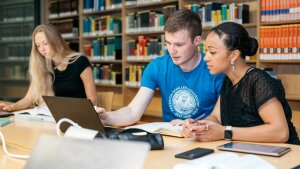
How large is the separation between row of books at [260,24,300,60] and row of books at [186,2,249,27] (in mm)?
273

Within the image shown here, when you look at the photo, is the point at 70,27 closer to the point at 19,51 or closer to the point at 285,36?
the point at 19,51

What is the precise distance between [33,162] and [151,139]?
584 mm

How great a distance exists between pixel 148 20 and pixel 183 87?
251 cm

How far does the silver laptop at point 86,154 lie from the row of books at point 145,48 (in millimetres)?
3516

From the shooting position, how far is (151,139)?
1.37 meters

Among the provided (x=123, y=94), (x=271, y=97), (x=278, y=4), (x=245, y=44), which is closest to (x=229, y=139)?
(x=271, y=97)

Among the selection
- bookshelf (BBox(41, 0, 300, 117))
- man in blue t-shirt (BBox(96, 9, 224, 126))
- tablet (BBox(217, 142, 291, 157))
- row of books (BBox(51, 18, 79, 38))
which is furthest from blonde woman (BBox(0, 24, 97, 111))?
row of books (BBox(51, 18, 79, 38))

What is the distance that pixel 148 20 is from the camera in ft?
14.7

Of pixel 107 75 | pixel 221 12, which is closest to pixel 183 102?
pixel 221 12

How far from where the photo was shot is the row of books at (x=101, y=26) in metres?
4.85

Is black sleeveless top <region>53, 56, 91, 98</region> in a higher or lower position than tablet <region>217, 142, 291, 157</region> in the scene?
higher

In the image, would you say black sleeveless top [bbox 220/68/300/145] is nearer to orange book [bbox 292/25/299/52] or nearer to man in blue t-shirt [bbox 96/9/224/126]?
man in blue t-shirt [bbox 96/9/224/126]

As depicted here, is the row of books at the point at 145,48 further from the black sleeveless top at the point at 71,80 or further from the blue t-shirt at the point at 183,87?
the blue t-shirt at the point at 183,87

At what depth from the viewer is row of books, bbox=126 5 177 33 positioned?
4.31 metres
